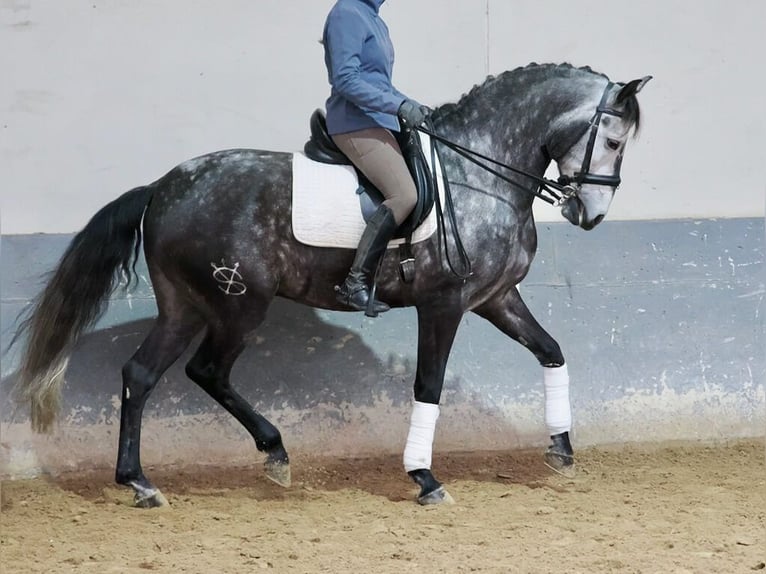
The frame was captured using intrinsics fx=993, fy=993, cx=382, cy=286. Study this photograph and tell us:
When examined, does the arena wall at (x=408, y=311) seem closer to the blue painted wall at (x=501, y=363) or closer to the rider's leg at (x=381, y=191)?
the blue painted wall at (x=501, y=363)

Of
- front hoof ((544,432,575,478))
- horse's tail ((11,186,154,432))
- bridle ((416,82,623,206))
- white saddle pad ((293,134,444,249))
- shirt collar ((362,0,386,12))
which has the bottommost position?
front hoof ((544,432,575,478))

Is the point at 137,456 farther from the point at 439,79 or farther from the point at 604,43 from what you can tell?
the point at 604,43

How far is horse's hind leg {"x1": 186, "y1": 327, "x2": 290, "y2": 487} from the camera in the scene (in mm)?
3939

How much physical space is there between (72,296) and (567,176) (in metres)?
2.02

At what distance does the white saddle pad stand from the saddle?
28 millimetres

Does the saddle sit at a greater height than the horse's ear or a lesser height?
lesser

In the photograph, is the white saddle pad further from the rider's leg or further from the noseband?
the noseband

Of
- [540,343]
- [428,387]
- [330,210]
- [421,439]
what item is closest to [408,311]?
[540,343]

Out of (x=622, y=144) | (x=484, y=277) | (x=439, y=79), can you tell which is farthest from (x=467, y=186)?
(x=439, y=79)

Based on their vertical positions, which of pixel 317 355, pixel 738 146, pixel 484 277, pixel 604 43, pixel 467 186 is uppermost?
pixel 604 43

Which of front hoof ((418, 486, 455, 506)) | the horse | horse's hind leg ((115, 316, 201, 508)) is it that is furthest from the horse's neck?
horse's hind leg ((115, 316, 201, 508))

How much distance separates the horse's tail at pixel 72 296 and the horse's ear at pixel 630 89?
1.87 metres

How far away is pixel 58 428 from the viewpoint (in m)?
4.32

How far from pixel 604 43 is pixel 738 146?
0.86m
